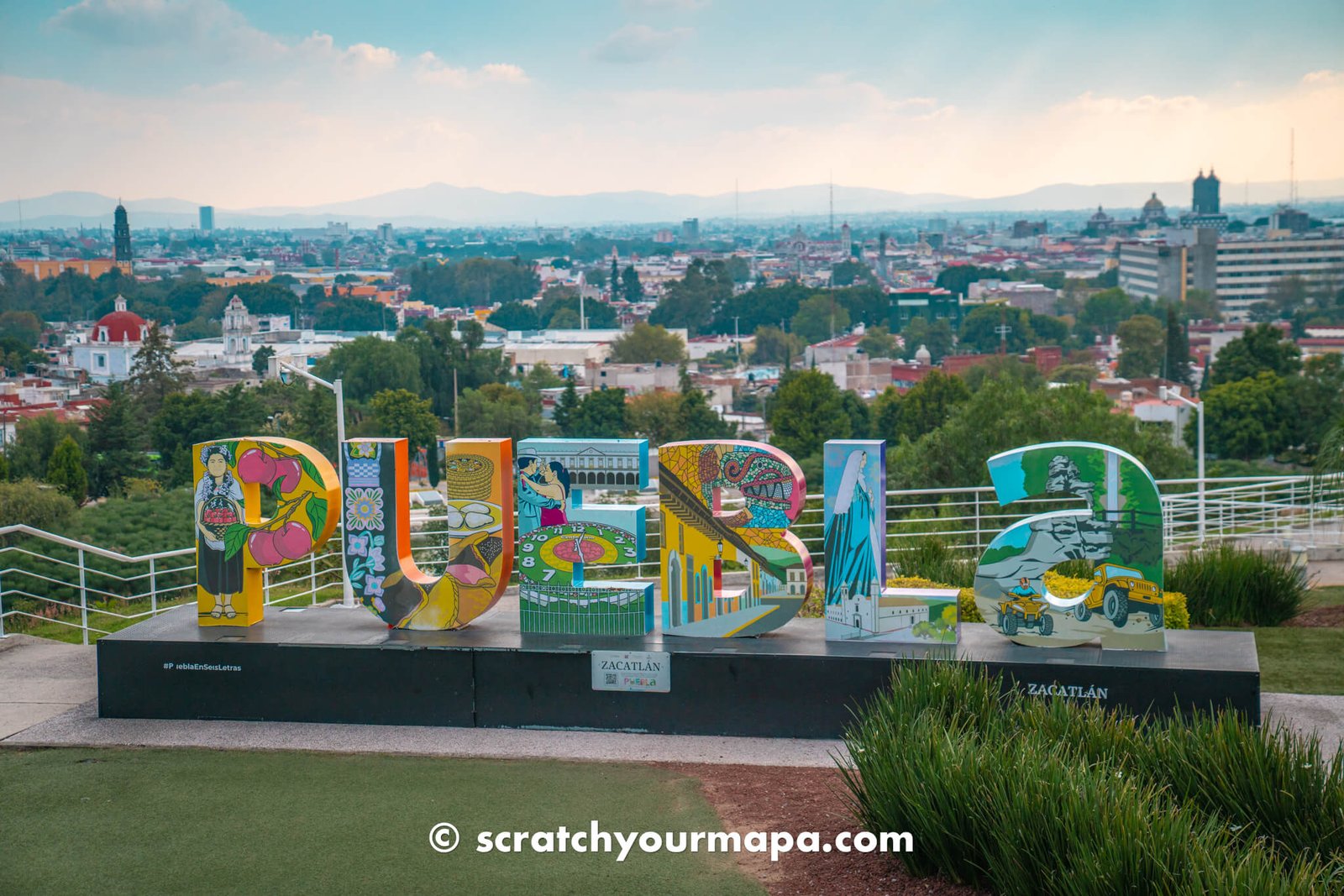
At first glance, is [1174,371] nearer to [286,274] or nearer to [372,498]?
[286,274]

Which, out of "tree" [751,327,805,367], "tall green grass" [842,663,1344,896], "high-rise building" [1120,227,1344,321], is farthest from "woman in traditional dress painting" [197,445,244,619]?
"high-rise building" [1120,227,1344,321]

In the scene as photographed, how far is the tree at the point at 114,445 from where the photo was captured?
67250 millimetres

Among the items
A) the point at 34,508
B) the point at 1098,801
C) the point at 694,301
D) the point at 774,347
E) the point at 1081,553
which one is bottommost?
the point at 34,508

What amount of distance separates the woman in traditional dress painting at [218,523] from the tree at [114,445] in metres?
61.1

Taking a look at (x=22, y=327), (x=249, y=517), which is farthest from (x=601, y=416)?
(x=249, y=517)

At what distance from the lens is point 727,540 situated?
27.0ft

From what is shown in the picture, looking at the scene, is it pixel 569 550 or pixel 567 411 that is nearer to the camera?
pixel 569 550

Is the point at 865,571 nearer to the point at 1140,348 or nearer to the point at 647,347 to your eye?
the point at 1140,348

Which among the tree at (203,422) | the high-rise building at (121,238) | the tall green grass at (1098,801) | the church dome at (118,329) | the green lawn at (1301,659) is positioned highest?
the high-rise building at (121,238)

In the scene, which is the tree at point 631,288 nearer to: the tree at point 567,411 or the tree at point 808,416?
the tree at point 567,411

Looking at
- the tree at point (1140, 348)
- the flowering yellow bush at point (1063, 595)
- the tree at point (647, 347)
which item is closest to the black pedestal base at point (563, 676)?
the flowering yellow bush at point (1063, 595)

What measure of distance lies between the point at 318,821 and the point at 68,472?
201 feet

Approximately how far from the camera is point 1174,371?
100m

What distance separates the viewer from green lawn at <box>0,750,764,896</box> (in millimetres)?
6168
